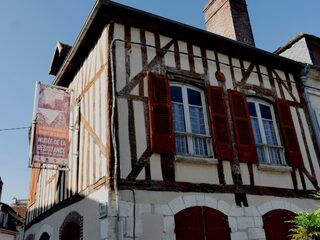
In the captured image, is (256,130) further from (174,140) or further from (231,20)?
(231,20)

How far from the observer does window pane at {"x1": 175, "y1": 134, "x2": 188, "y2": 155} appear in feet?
19.7

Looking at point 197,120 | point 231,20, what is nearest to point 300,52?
point 231,20

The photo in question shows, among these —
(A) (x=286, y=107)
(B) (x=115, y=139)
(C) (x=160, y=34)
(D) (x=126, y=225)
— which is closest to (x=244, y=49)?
(A) (x=286, y=107)

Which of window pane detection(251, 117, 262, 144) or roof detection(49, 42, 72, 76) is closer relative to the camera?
window pane detection(251, 117, 262, 144)

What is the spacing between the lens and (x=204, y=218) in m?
5.59

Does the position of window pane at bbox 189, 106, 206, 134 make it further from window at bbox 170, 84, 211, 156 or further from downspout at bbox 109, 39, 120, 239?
downspout at bbox 109, 39, 120, 239

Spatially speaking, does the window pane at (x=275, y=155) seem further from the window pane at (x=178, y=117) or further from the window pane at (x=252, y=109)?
the window pane at (x=178, y=117)

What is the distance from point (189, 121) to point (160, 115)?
0.71 m

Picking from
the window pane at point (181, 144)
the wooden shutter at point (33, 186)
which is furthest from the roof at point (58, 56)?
the window pane at point (181, 144)

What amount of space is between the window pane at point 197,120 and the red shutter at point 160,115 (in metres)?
0.67

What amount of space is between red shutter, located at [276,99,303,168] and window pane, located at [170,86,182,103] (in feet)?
8.11

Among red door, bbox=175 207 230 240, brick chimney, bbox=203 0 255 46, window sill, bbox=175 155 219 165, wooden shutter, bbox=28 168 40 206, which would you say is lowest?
red door, bbox=175 207 230 240

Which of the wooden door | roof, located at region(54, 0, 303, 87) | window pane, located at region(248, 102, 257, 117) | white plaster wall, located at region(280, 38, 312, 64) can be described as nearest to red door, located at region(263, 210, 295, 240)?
window pane, located at region(248, 102, 257, 117)

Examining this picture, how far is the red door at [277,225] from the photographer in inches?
245
